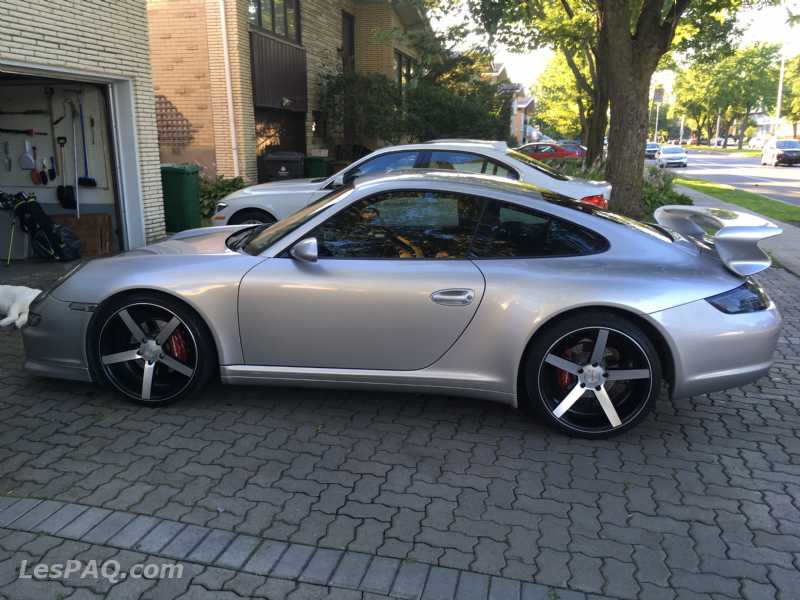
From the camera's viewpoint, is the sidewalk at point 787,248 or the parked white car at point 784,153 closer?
the sidewalk at point 787,248

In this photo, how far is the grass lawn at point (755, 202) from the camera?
50.5ft

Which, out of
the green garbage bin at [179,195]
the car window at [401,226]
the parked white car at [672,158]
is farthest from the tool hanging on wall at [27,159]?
the parked white car at [672,158]

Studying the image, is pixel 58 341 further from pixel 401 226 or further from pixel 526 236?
pixel 526 236

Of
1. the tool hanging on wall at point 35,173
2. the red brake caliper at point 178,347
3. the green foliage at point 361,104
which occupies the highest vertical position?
the green foliage at point 361,104

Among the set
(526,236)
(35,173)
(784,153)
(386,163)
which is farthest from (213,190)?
(784,153)

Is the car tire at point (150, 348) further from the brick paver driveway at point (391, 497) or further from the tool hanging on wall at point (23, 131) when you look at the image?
the tool hanging on wall at point (23, 131)

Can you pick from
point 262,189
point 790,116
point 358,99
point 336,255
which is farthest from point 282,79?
point 790,116

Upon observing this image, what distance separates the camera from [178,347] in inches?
161

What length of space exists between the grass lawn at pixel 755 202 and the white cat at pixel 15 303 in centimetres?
1482

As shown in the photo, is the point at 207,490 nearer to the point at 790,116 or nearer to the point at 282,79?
the point at 282,79

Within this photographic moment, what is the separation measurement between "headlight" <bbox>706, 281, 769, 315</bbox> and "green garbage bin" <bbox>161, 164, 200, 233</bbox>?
9182 millimetres

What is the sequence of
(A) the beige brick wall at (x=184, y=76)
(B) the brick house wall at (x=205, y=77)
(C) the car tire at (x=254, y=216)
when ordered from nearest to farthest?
1. (C) the car tire at (x=254, y=216)
2. (B) the brick house wall at (x=205, y=77)
3. (A) the beige brick wall at (x=184, y=76)

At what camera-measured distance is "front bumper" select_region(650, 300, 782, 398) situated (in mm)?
3590

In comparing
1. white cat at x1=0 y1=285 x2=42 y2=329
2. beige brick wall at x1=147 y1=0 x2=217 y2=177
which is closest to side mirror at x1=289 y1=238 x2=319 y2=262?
white cat at x1=0 y1=285 x2=42 y2=329
